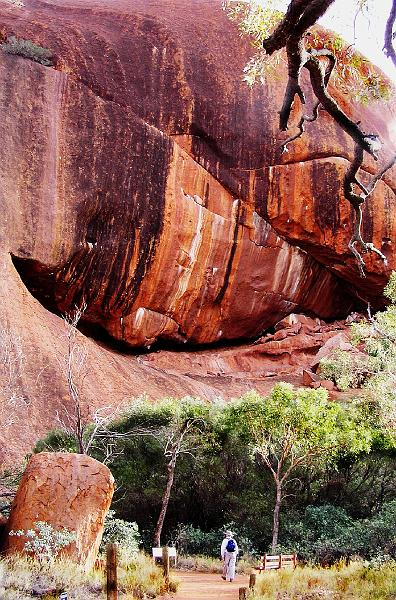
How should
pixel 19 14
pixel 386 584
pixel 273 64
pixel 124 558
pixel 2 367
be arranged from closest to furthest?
pixel 273 64 → pixel 386 584 → pixel 124 558 → pixel 2 367 → pixel 19 14

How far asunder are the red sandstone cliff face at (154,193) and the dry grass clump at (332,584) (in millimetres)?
11162

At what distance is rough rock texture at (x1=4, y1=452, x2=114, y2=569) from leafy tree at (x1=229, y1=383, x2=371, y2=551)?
6.21m

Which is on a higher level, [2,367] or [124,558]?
[2,367]

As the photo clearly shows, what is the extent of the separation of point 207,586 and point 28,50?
66.5ft

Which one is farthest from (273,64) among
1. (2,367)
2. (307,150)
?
(307,150)

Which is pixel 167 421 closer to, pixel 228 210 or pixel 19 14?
pixel 228 210

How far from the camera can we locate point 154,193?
26.8 m

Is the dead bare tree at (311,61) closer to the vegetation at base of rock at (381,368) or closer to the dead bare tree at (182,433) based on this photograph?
the vegetation at base of rock at (381,368)

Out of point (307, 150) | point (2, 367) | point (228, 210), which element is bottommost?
point (2, 367)

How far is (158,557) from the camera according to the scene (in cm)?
1238

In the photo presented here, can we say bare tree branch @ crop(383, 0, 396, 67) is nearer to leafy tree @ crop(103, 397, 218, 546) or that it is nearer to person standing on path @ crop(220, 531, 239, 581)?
person standing on path @ crop(220, 531, 239, 581)

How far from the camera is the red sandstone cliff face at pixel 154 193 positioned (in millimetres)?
23922

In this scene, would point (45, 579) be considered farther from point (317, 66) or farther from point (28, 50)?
point (28, 50)

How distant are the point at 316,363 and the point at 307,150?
9.09m
